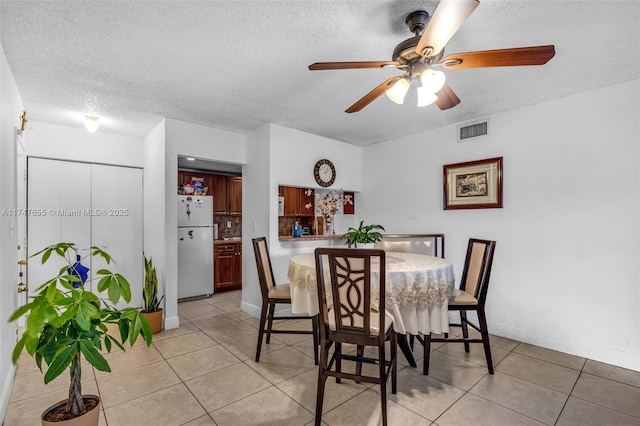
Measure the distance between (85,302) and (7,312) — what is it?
5.31ft

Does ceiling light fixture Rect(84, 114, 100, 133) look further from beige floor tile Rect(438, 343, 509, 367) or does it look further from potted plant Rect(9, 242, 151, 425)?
beige floor tile Rect(438, 343, 509, 367)

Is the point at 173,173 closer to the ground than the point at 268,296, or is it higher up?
higher up

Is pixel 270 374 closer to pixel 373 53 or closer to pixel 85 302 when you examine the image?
pixel 85 302

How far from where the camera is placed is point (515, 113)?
3.34 meters

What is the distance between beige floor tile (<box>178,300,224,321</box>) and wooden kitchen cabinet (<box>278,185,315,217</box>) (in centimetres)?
168

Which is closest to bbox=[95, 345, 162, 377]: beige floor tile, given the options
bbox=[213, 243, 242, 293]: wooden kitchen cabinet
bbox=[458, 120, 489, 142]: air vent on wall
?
bbox=[213, 243, 242, 293]: wooden kitchen cabinet

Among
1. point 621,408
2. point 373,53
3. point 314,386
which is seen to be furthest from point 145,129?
point 621,408

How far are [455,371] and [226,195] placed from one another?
178 inches

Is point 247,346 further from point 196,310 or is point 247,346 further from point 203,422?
point 196,310

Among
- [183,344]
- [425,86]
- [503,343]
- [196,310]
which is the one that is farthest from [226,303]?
[425,86]

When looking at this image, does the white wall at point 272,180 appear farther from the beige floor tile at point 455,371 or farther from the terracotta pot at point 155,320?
the beige floor tile at point 455,371

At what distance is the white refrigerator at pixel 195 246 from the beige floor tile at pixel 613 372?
15.7ft

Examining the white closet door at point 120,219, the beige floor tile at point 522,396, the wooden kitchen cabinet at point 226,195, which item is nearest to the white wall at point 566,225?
the beige floor tile at point 522,396

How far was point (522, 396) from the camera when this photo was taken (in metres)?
2.23
